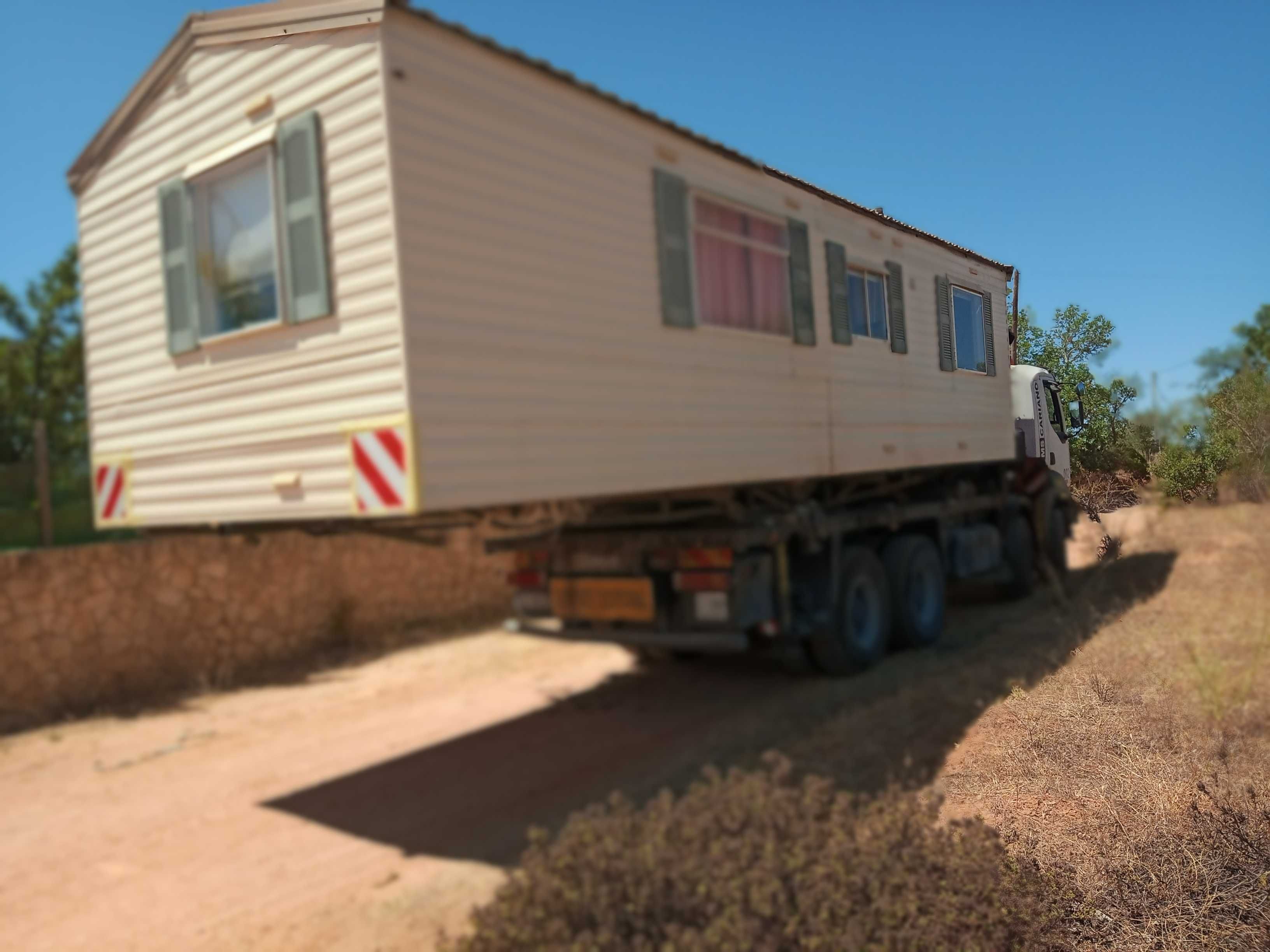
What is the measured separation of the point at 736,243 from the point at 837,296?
2.98 ft

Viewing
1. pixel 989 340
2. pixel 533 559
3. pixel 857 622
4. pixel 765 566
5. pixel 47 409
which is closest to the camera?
pixel 989 340

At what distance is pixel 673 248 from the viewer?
5.27 m

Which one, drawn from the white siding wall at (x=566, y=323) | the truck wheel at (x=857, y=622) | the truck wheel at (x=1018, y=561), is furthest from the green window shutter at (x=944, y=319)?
the truck wheel at (x=857, y=622)

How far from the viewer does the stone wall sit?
26.6ft

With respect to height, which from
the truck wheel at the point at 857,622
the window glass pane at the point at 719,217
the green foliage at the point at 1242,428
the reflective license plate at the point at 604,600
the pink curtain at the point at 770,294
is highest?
the window glass pane at the point at 719,217

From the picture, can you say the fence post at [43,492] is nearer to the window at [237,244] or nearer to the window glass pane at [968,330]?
the window at [237,244]

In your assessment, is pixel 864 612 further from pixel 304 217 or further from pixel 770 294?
pixel 304 217

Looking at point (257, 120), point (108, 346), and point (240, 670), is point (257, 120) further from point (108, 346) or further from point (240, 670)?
point (240, 670)

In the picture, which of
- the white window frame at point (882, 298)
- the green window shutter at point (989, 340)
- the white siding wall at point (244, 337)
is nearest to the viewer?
the green window shutter at point (989, 340)

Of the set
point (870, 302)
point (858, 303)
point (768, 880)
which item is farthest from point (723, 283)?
point (768, 880)

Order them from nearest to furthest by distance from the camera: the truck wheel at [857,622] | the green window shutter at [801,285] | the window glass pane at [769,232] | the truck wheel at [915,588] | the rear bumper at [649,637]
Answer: the green window shutter at [801,285] → the window glass pane at [769,232] → the rear bumper at [649,637] → the truck wheel at [857,622] → the truck wheel at [915,588]

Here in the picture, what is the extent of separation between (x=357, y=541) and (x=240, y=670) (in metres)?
1.90

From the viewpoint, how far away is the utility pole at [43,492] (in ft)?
28.3

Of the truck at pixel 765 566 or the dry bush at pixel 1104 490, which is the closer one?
the dry bush at pixel 1104 490
